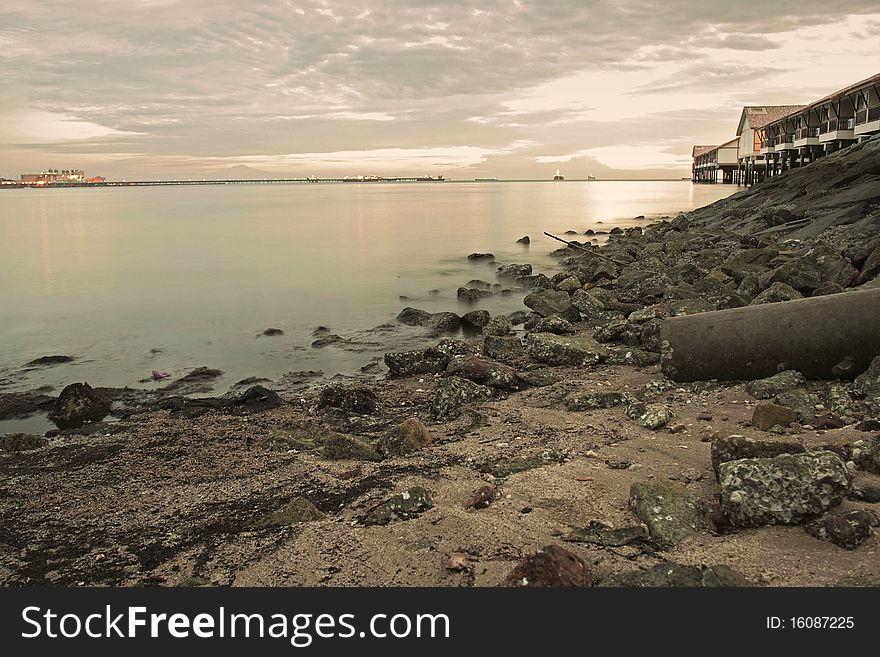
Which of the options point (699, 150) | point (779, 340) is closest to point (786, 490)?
point (779, 340)

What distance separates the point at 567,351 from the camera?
28.1 feet

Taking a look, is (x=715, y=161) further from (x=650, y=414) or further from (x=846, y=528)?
(x=846, y=528)

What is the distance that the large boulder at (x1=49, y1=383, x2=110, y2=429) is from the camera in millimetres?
7742

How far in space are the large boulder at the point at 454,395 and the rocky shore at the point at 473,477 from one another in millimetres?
23

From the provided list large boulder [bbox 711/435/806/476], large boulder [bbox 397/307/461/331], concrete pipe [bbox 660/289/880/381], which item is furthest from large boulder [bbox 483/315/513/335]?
large boulder [bbox 711/435/806/476]

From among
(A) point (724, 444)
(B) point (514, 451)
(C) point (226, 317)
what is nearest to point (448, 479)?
(B) point (514, 451)

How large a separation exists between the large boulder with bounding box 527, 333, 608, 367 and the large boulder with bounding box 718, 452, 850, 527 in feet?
15.1

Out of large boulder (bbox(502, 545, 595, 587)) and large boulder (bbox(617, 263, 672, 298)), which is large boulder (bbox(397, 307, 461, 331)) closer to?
large boulder (bbox(617, 263, 672, 298))

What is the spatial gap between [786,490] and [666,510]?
2.23 feet

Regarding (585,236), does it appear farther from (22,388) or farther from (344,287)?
(22,388)

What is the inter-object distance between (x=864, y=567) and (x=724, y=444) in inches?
48.1

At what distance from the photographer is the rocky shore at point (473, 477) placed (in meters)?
3.58

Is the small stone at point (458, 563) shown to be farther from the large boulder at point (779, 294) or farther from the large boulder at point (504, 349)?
the large boulder at point (779, 294)

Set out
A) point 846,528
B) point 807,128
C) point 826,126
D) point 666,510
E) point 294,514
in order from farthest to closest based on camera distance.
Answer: point 807,128 < point 826,126 < point 294,514 < point 666,510 < point 846,528
